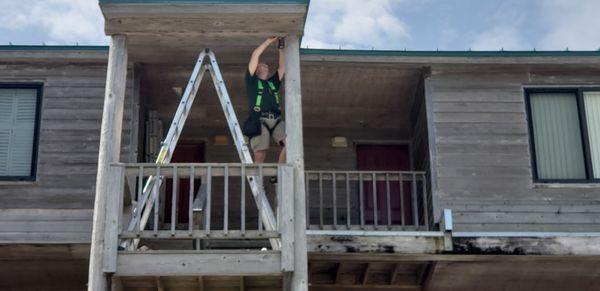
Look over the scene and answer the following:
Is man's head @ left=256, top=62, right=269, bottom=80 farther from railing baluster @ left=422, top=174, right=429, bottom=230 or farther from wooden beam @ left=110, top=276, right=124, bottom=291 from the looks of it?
wooden beam @ left=110, top=276, right=124, bottom=291

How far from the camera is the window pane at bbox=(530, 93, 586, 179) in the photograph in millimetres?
14430

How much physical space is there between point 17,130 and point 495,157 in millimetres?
6883

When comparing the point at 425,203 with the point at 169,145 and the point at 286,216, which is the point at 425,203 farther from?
the point at 169,145

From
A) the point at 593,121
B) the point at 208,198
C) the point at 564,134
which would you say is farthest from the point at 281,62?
the point at 593,121

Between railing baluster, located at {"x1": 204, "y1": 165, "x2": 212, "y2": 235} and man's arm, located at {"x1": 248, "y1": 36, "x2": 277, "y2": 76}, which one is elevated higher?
man's arm, located at {"x1": 248, "y1": 36, "x2": 277, "y2": 76}

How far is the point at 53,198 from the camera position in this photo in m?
13.8

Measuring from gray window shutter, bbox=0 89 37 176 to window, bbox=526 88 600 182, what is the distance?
7250mm

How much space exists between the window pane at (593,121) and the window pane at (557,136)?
16cm

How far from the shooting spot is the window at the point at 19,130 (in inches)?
556

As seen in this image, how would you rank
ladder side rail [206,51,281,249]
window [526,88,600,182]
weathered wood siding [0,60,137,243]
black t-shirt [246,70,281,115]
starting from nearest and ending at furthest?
1. ladder side rail [206,51,281,249]
2. black t-shirt [246,70,281,115]
3. weathered wood siding [0,60,137,243]
4. window [526,88,600,182]

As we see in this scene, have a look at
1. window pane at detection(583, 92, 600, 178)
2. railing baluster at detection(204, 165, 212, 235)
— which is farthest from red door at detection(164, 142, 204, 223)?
window pane at detection(583, 92, 600, 178)

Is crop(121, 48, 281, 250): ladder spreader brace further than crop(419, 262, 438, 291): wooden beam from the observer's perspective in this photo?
No

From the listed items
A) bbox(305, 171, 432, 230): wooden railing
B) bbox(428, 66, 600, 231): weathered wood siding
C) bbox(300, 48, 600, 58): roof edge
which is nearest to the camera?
bbox(428, 66, 600, 231): weathered wood siding

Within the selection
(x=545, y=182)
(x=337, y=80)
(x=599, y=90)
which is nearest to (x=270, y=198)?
(x=337, y=80)
